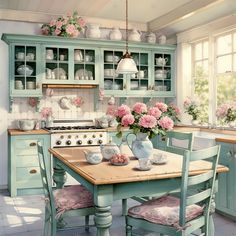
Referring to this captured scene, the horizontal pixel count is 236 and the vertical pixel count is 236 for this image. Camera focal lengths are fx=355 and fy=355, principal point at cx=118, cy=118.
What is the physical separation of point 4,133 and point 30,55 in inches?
47.3

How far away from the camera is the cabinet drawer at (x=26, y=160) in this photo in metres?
4.76

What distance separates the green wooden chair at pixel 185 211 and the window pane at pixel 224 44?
2.97m

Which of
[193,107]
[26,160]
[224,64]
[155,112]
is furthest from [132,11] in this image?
[155,112]

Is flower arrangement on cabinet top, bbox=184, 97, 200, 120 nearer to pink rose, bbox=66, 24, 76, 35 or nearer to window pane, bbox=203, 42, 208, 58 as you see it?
window pane, bbox=203, 42, 208, 58

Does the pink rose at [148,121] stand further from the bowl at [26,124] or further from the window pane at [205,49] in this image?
the window pane at [205,49]

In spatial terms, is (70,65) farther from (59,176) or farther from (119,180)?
(119,180)

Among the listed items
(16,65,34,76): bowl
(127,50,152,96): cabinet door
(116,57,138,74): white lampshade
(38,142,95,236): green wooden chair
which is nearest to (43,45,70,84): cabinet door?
(16,65,34,76): bowl

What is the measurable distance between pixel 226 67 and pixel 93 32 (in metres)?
2.03

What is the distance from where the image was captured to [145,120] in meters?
2.69

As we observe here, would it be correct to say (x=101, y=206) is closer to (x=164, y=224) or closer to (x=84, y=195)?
(x=164, y=224)

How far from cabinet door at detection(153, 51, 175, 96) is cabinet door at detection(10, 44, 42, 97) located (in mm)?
1882

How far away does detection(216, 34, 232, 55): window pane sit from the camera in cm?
495

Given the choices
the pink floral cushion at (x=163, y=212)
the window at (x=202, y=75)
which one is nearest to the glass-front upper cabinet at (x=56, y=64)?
the window at (x=202, y=75)

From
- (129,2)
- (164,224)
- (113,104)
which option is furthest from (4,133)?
(164,224)
